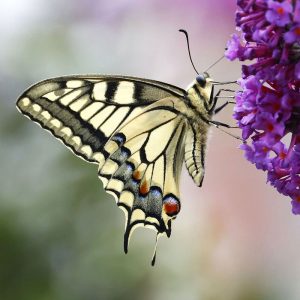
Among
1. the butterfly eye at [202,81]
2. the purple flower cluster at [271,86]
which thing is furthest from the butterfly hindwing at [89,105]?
the purple flower cluster at [271,86]

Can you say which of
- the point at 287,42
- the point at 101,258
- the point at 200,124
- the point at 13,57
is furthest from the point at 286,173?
the point at 13,57

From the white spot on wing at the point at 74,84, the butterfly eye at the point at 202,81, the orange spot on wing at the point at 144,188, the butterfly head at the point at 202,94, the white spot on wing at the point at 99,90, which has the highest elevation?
the butterfly eye at the point at 202,81

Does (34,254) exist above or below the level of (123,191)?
below

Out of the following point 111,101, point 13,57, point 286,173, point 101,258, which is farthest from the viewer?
point 13,57

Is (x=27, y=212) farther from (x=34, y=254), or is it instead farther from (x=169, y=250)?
(x=169, y=250)

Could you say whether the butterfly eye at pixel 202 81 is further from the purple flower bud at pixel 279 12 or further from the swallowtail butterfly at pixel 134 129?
the purple flower bud at pixel 279 12

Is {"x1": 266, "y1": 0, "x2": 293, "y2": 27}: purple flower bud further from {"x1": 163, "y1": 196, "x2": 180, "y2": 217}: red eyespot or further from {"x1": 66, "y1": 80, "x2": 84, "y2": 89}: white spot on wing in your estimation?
{"x1": 163, "y1": 196, "x2": 180, "y2": 217}: red eyespot
